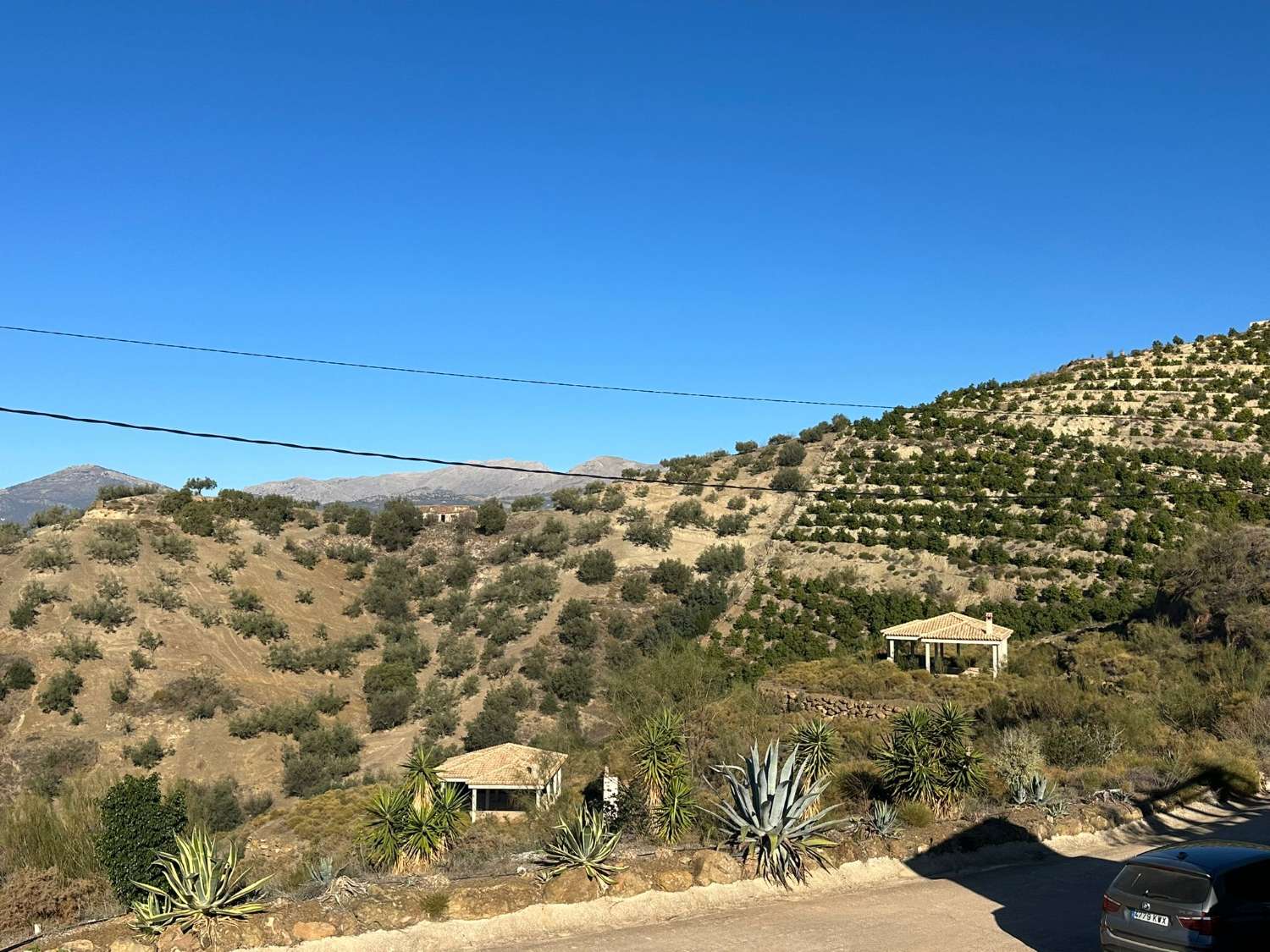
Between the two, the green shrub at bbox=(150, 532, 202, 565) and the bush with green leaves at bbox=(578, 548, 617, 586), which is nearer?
the green shrub at bbox=(150, 532, 202, 565)

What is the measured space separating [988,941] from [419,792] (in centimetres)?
941

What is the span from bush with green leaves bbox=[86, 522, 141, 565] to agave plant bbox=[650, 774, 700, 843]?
45.8m

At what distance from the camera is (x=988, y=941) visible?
1069 centimetres

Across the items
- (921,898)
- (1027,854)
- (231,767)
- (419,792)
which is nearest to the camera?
(921,898)

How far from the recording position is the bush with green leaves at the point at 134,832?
1466cm

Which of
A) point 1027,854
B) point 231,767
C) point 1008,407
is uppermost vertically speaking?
point 1008,407

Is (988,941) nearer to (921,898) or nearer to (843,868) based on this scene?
(921,898)

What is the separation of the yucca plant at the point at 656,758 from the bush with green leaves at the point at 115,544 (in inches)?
1736

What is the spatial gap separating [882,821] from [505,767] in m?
15.3

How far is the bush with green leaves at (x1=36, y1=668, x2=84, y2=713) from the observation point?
3878cm

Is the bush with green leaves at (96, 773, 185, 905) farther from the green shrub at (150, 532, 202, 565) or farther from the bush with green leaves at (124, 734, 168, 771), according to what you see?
the green shrub at (150, 532, 202, 565)

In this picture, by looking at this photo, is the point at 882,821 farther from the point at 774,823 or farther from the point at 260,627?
the point at 260,627

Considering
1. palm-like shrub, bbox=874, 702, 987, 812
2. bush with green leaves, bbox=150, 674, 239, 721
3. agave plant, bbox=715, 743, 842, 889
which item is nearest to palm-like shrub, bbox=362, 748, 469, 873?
agave plant, bbox=715, 743, 842, 889

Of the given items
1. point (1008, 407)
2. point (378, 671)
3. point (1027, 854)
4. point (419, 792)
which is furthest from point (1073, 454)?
point (419, 792)
